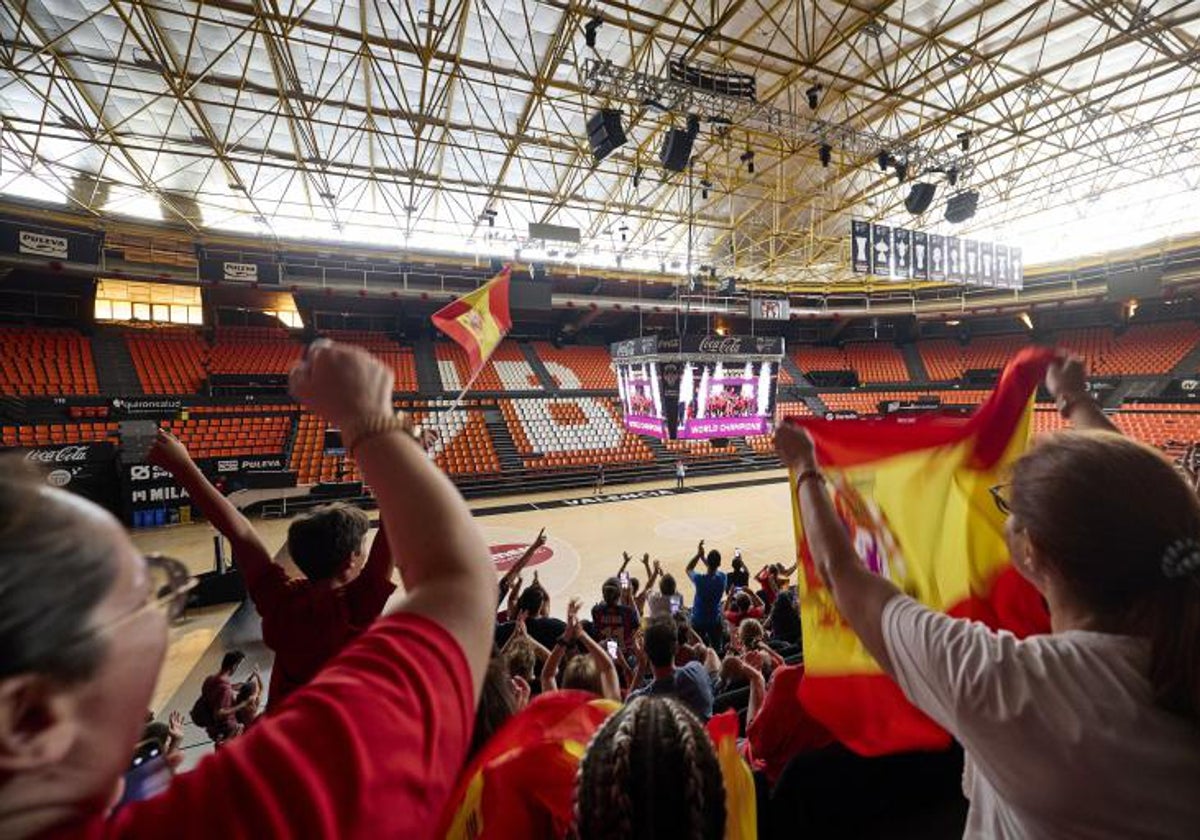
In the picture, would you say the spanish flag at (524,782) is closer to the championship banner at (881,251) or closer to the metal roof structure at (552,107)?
the metal roof structure at (552,107)

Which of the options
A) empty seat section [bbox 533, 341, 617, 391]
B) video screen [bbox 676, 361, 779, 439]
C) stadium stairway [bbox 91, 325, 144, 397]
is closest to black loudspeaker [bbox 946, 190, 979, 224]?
video screen [bbox 676, 361, 779, 439]

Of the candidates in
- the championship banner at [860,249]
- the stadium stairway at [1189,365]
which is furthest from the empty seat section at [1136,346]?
the championship banner at [860,249]

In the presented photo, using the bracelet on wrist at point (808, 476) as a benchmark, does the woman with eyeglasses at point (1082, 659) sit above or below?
below

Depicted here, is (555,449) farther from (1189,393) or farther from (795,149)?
(1189,393)

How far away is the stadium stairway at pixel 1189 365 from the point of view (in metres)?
19.0

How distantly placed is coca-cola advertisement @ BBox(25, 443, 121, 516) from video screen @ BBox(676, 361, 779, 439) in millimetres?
Result: 12027

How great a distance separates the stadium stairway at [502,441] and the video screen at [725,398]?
28.5 feet

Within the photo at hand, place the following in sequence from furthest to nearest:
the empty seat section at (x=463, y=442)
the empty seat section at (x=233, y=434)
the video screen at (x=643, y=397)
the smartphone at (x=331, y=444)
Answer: the empty seat section at (x=463, y=442) < the smartphone at (x=331, y=444) < the empty seat section at (x=233, y=434) < the video screen at (x=643, y=397)

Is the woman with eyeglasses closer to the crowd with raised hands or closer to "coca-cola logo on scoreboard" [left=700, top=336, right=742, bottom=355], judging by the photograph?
the crowd with raised hands

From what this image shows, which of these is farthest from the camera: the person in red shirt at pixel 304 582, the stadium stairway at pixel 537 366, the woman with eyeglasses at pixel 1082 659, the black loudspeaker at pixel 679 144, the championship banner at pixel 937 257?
the stadium stairway at pixel 537 366

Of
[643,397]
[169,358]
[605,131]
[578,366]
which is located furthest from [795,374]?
[169,358]

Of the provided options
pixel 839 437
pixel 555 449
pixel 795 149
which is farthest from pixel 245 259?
pixel 839 437

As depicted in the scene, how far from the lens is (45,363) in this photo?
14.0 meters

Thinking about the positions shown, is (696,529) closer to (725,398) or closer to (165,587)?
(725,398)
